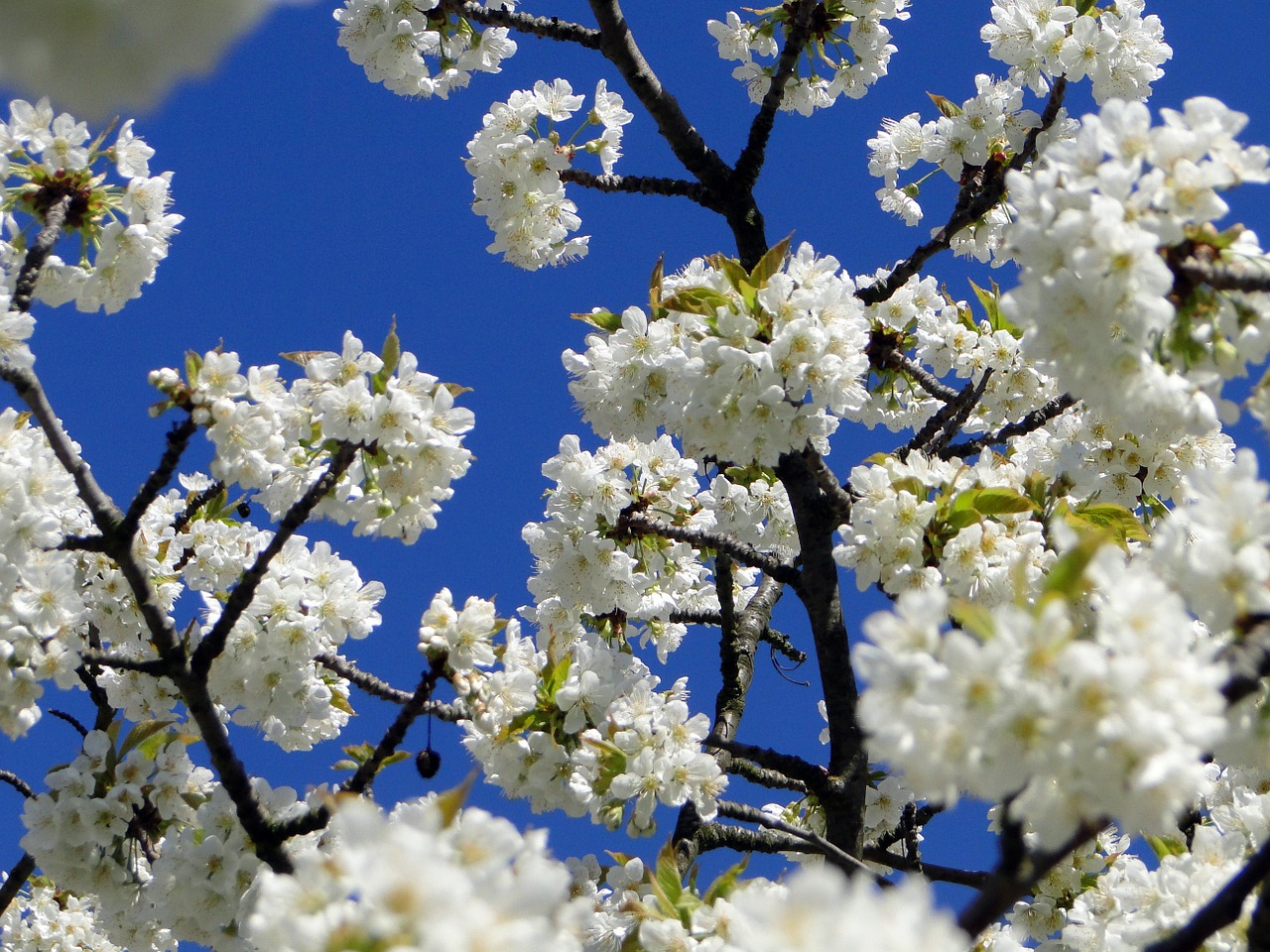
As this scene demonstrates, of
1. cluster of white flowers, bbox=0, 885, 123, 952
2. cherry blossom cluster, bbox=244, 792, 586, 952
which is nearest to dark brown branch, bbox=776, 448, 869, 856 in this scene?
cherry blossom cluster, bbox=244, 792, 586, 952

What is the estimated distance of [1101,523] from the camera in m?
Answer: 3.47

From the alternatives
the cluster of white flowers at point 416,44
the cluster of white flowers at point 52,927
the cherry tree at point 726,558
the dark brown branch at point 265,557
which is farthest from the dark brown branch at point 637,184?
the cluster of white flowers at point 52,927

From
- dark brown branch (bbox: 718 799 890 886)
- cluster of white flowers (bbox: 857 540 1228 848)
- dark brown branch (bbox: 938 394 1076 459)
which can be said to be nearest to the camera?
cluster of white flowers (bbox: 857 540 1228 848)

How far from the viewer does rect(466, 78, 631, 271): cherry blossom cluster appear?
4789 mm

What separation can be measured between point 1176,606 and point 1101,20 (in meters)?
4.02

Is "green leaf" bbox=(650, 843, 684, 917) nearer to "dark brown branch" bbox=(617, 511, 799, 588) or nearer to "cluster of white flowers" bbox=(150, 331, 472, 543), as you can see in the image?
"cluster of white flowers" bbox=(150, 331, 472, 543)

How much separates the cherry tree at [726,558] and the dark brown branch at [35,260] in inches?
0.6

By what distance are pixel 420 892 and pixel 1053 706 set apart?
94 centimetres

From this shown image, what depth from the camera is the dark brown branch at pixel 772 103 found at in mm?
4770

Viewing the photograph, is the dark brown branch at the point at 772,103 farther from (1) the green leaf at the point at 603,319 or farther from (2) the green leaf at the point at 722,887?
(2) the green leaf at the point at 722,887

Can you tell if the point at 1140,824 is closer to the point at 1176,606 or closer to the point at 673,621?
the point at 1176,606

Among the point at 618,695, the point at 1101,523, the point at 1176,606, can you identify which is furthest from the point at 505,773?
the point at 1176,606

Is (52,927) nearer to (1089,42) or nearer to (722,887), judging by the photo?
(722,887)

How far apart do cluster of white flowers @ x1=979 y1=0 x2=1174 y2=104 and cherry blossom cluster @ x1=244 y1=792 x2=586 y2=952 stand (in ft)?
14.4
